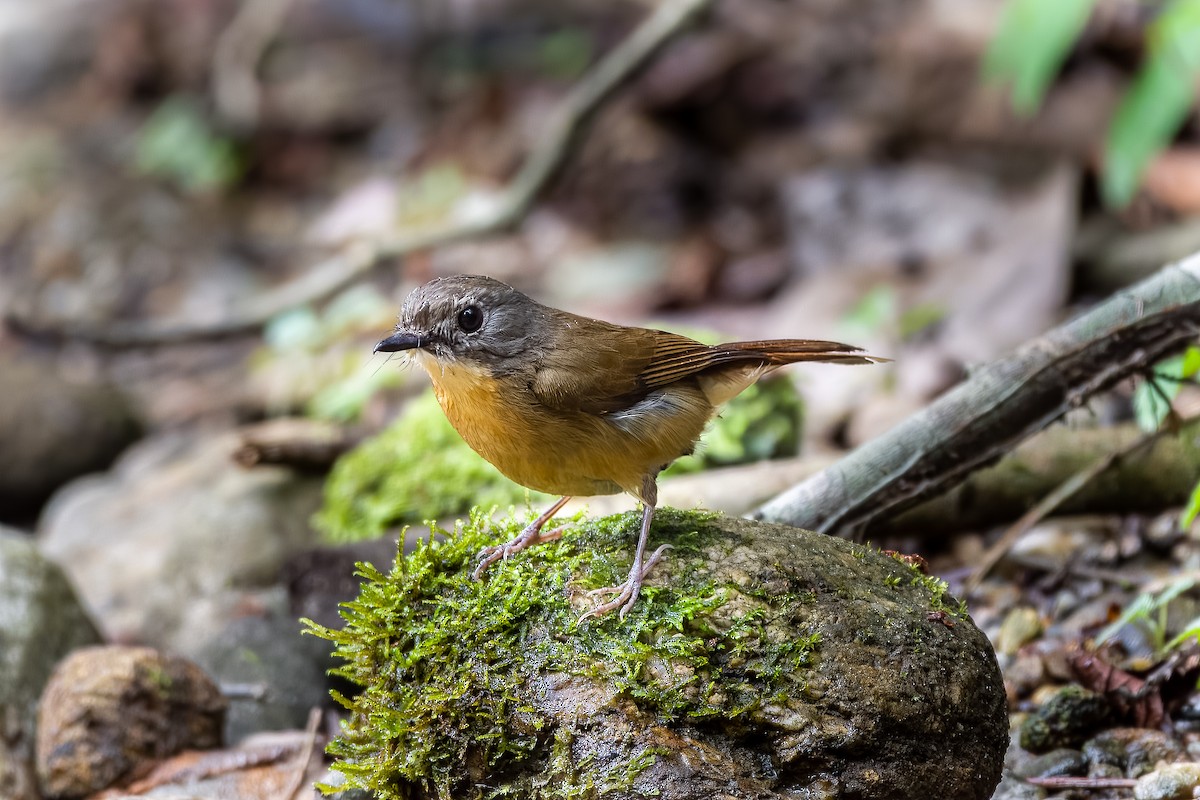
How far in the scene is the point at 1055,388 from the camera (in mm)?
4320

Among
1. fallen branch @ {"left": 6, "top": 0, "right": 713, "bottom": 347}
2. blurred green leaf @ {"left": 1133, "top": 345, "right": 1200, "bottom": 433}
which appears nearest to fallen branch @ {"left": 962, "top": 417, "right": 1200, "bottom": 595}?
blurred green leaf @ {"left": 1133, "top": 345, "right": 1200, "bottom": 433}

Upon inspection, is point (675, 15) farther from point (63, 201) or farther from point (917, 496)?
point (63, 201)

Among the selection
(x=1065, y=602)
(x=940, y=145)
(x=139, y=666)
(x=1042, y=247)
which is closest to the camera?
(x=139, y=666)

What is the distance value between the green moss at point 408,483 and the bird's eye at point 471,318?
1890 mm

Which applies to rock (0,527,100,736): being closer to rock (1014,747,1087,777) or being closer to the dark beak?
the dark beak

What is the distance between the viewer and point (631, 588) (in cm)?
329

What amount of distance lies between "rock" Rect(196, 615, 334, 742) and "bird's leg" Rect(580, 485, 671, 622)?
6.57ft

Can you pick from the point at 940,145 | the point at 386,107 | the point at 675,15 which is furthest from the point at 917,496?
the point at 386,107

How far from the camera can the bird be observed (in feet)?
12.1

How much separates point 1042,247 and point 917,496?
14.8ft

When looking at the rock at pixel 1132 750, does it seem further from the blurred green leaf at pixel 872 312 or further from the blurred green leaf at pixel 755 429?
the blurred green leaf at pixel 872 312

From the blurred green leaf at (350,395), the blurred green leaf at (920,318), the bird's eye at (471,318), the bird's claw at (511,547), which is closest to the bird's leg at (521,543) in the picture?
the bird's claw at (511,547)

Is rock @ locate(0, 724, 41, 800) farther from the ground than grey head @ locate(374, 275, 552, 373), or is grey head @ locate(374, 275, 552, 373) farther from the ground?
grey head @ locate(374, 275, 552, 373)

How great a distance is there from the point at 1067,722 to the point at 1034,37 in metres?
5.62
